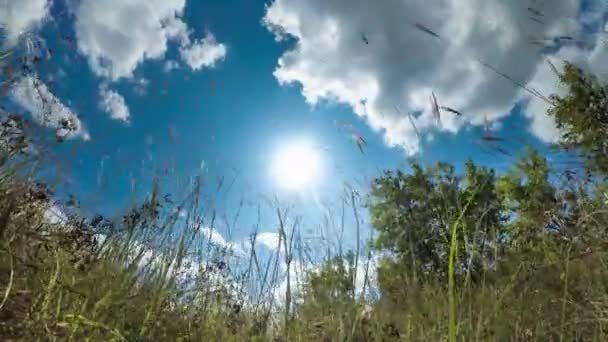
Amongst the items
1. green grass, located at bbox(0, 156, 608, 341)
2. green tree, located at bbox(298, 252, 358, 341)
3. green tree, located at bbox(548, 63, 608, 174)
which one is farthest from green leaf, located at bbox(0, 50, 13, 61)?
green tree, located at bbox(548, 63, 608, 174)

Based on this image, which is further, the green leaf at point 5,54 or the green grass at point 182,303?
the green leaf at point 5,54

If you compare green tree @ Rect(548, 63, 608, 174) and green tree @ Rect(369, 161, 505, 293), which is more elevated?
green tree @ Rect(548, 63, 608, 174)

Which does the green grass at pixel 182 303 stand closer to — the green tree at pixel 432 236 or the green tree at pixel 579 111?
the green tree at pixel 432 236

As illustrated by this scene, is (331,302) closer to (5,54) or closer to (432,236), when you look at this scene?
(432,236)

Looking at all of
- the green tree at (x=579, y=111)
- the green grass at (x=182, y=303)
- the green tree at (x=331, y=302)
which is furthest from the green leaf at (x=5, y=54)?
the green tree at (x=579, y=111)

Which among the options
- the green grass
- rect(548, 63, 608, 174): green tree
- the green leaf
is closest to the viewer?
the green grass

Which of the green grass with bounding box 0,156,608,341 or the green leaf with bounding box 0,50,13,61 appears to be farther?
the green leaf with bounding box 0,50,13,61

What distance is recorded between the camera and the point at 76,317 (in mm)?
1801

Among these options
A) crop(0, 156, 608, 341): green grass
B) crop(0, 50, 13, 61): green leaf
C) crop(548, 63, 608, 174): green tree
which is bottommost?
crop(0, 156, 608, 341): green grass

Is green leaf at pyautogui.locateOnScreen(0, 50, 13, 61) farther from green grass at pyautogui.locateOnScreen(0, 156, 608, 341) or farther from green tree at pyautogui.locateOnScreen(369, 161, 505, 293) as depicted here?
green tree at pyautogui.locateOnScreen(369, 161, 505, 293)

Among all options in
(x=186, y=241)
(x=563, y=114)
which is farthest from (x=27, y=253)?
(x=563, y=114)

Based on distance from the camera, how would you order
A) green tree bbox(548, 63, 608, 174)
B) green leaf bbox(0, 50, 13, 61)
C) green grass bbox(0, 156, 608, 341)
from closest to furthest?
1. green grass bbox(0, 156, 608, 341)
2. green leaf bbox(0, 50, 13, 61)
3. green tree bbox(548, 63, 608, 174)

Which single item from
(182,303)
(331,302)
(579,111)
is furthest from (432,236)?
(579,111)

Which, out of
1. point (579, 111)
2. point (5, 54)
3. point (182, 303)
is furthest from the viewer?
→ point (579, 111)
